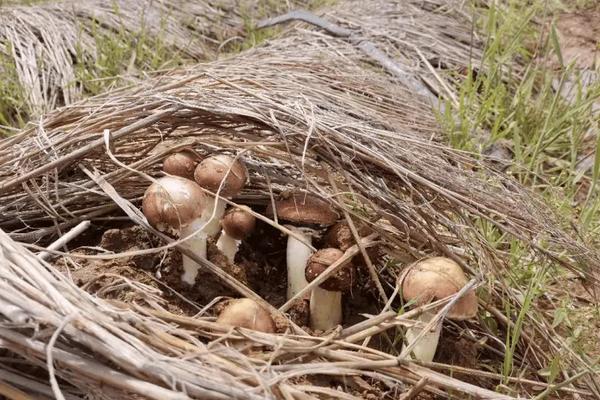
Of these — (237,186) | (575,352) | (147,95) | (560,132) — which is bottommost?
(575,352)

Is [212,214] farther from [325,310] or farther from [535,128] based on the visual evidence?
[535,128]

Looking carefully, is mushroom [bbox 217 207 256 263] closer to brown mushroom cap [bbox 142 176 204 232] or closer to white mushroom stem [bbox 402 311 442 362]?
brown mushroom cap [bbox 142 176 204 232]

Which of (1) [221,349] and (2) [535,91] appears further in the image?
(2) [535,91]

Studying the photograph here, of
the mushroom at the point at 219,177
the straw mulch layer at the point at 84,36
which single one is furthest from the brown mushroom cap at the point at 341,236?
the straw mulch layer at the point at 84,36

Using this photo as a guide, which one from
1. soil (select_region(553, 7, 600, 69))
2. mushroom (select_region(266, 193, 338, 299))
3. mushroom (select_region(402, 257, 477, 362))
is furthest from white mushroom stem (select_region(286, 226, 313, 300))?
soil (select_region(553, 7, 600, 69))

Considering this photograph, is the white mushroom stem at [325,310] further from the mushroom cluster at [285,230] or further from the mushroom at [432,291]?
the mushroom at [432,291]

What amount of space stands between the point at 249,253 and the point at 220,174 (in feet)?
1.18

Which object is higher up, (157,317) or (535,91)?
(157,317)

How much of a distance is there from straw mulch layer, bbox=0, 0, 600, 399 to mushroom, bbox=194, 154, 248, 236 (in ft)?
0.25

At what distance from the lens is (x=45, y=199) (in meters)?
2.11

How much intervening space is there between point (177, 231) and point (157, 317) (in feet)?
1.11

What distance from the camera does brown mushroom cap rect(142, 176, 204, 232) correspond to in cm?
186

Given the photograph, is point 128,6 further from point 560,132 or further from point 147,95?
point 560,132

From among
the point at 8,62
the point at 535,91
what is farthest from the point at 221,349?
the point at 535,91
